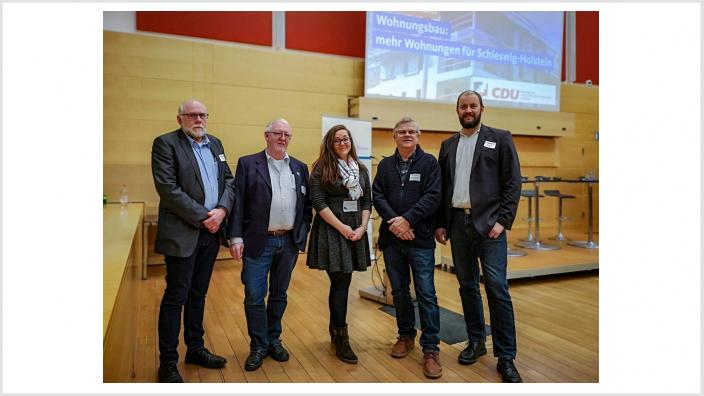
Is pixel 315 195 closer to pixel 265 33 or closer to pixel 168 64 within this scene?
pixel 168 64

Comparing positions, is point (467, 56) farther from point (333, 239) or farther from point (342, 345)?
point (342, 345)

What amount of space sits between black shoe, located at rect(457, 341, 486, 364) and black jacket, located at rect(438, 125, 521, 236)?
2.18ft

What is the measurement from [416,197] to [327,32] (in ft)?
14.6

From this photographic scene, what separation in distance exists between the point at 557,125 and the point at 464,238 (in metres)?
5.99

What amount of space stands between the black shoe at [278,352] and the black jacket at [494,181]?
3.93 ft

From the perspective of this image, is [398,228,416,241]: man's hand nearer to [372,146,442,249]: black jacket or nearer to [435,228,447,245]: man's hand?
[372,146,442,249]: black jacket

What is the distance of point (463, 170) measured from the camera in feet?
7.70

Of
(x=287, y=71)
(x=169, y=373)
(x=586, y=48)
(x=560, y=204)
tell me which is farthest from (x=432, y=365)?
(x=586, y=48)

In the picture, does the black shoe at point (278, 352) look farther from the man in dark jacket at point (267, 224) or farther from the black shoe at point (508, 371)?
the black shoe at point (508, 371)

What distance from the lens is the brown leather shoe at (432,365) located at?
2.29m

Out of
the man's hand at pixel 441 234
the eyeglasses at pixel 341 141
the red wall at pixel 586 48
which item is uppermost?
the red wall at pixel 586 48

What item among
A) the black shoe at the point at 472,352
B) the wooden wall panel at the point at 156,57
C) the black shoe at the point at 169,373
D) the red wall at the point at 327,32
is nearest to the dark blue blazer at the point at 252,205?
the black shoe at the point at 169,373

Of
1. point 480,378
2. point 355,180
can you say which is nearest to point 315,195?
point 355,180
